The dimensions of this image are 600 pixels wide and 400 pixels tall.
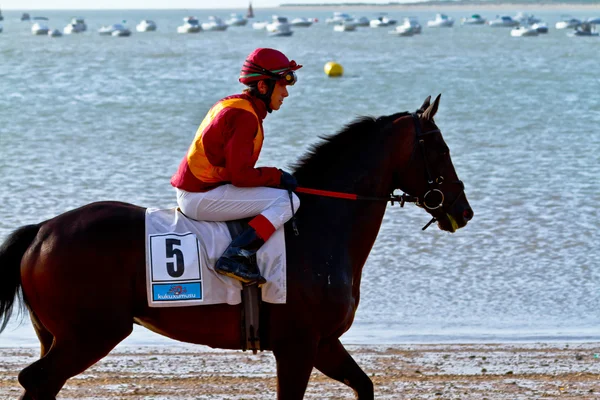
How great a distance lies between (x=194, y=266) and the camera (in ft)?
17.8

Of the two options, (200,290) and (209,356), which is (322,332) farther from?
(209,356)

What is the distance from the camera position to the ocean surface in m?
9.58

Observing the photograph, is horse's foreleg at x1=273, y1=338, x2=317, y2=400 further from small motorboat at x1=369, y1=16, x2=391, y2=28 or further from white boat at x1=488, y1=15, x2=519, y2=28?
small motorboat at x1=369, y1=16, x2=391, y2=28

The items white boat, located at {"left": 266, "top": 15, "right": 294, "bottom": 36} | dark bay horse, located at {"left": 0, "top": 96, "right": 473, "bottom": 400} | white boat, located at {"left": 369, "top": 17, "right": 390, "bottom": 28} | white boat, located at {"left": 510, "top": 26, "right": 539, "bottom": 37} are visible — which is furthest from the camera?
white boat, located at {"left": 369, "top": 17, "right": 390, "bottom": 28}

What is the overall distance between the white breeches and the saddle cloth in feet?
0.27

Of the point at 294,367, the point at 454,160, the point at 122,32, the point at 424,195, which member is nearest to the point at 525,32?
the point at 122,32

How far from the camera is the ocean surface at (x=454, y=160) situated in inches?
377

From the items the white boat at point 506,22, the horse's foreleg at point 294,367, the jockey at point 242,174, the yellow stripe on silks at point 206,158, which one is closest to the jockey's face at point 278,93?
the jockey at point 242,174

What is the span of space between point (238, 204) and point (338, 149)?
742 mm

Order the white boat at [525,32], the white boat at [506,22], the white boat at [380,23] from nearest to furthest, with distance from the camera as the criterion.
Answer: the white boat at [525,32]
the white boat at [506,22]
the white boat at [380,23]

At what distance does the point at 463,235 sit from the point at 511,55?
2336 inches

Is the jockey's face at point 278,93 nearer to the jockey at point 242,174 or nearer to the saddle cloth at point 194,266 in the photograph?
the jockey at point 242,174

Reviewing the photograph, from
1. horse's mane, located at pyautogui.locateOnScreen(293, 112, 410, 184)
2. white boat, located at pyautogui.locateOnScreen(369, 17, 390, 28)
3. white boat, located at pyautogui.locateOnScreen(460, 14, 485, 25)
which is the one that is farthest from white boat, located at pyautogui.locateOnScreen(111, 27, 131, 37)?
horse's mane, located at pyautogui.locateOnScreen(293, 112, 410, 184)

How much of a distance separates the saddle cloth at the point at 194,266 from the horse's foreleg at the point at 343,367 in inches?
21.0
